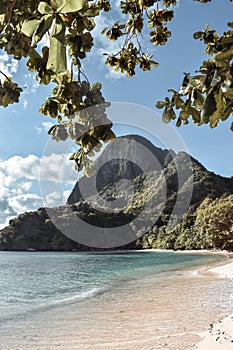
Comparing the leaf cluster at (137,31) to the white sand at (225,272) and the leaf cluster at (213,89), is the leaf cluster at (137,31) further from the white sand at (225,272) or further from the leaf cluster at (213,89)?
the white sand at (225,272)

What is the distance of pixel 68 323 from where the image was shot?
12055mm

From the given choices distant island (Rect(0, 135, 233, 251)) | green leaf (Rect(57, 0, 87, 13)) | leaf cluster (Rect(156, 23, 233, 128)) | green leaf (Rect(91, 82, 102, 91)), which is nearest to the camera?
green leaf (Rect(57, 0, 87, 13))

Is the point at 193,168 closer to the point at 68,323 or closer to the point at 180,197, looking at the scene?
the point at 180,197

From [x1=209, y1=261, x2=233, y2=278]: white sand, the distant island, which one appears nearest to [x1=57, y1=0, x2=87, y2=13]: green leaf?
[x1=209, y1=261, x2=233, y2=278]: white sand

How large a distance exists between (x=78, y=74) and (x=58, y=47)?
53.7 inches

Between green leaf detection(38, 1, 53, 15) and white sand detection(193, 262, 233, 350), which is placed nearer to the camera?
green leaf detection(38, 1, 53, 15)

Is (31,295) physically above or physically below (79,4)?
below

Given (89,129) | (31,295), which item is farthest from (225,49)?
(31,295)

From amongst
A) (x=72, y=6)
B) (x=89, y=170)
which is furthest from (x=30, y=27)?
(x=89, y=170)

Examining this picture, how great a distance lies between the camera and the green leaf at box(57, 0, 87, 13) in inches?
29.6

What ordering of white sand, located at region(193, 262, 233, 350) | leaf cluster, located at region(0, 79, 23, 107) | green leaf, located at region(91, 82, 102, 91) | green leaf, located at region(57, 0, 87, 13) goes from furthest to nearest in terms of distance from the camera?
white sand, located at region(193, 262, 233, 350) → leaf cluster, located at region(0, 79, 23, 107) → green leaf, located at region(91, 82, 102, 91) → green leaf, located at region(57, 0, 87, 13)

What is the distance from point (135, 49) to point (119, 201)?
16091 cm

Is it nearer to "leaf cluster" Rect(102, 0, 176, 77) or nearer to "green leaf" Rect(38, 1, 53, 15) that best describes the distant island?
"leaf cluster" Rect(102, 0, 176, 77)

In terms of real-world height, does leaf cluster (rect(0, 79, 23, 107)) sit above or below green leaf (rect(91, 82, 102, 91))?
above
